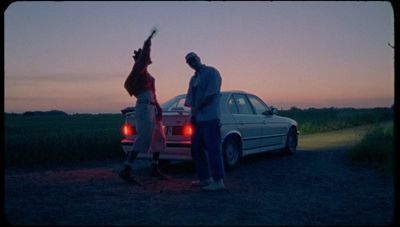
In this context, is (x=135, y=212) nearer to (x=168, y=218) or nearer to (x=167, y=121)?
(x=168, y=218)

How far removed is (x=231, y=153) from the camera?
342 inches

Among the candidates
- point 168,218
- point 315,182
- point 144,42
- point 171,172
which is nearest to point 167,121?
point 171,172

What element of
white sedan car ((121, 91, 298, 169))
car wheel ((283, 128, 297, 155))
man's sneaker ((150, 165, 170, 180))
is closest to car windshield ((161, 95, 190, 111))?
white sedan car ((121, 91, 298, 169))

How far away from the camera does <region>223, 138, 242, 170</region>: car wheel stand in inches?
333

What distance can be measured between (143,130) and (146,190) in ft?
3.17

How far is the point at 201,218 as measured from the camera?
4652 millimetres

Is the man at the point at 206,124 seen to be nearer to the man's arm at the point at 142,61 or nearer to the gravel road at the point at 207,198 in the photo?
the gravel road at the point at 207,198

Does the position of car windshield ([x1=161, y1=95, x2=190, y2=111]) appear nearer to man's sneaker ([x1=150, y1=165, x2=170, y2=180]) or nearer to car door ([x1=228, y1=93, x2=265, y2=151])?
car door ([x1=228, y1=93, x2=265, y2=151])

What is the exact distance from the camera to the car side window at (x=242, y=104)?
9.24 metres

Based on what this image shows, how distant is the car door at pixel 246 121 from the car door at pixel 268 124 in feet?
0.53

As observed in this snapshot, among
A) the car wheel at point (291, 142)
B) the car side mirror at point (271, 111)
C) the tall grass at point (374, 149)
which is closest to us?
the tall grass at point (374, 149)

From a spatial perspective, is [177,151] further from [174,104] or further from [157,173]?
[174,104]

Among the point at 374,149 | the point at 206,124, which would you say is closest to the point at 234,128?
the point at 206,124

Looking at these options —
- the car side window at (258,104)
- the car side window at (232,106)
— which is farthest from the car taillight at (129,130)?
the car side window at (258,104)
